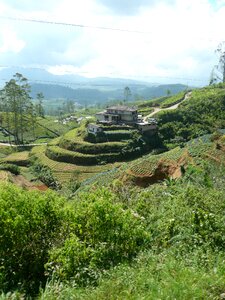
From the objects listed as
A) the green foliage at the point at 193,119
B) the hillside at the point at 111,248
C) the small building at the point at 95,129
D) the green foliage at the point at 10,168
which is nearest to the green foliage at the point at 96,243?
the hillside at the point at 111,248

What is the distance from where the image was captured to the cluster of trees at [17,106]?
221 ft

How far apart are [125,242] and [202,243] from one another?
5.69ft

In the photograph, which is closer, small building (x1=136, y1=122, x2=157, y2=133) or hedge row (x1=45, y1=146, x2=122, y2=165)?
hedge row (x1=45, y1=146, x2=122, y2=165)

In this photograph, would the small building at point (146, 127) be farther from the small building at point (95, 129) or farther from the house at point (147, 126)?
the small building at point (95, 129)

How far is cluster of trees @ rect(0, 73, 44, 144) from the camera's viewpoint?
2650 inches

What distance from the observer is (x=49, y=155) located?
55.8 metres

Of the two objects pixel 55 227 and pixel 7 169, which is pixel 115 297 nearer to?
pixel 55 227

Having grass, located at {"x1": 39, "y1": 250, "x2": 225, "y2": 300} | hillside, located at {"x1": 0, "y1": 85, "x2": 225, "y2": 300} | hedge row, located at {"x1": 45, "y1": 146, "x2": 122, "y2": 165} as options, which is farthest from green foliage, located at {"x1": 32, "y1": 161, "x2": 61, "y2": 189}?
grass, located at {"x1": 39, "y1": 250, "x2": 225, "y2": 300}

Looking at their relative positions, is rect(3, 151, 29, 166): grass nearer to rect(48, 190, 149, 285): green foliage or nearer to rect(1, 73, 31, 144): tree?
rect(1, 73, 31, 144): tree

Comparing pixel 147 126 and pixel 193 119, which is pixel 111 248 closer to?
pixel 147 126

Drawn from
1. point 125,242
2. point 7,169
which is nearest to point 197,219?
point 125,242

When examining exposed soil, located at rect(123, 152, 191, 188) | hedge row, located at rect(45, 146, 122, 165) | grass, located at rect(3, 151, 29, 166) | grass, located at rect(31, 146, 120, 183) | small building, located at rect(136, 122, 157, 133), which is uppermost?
exposed soil, located at rect(123, 152, 191, 188)

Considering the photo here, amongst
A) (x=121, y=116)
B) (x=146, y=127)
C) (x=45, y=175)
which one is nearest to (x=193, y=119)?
(x=146, y=127)

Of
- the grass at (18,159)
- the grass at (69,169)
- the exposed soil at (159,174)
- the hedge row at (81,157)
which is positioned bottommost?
the grass at (69,169)
